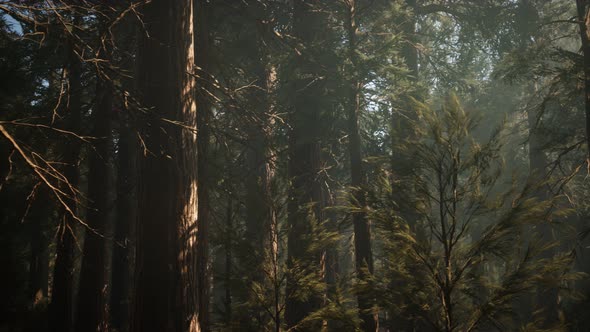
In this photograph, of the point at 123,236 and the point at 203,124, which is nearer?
the point at 203,124

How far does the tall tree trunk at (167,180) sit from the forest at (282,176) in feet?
0.07

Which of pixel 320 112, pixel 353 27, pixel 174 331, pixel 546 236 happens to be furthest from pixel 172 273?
pixel 546 236

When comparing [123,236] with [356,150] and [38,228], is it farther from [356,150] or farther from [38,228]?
[356,150]

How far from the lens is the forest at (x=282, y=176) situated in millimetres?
5953

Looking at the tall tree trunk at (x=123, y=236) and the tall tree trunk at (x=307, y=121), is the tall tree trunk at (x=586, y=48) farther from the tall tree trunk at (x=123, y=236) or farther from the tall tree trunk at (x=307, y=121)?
the tall tree trunk at (x=123, y=236)

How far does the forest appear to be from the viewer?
5.95m

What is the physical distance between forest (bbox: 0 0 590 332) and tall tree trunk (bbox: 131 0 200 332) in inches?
0.8

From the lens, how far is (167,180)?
6.24m

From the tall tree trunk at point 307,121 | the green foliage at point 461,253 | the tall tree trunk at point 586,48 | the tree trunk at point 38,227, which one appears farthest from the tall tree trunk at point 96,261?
the tall tree trunk at point 586,48

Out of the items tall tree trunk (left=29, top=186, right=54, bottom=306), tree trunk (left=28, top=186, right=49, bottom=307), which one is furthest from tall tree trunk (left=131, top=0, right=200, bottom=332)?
tree trunk (left=28, top=186, right=49, bottom=307)

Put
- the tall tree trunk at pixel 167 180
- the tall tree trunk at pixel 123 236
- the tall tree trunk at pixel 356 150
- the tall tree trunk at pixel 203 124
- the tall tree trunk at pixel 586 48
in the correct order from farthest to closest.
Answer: the tall tree trunk at pixel 123 236
the tall tree trunk at pixel 356 150
the tall tree trunk at pixel 203 124
the tall tree trunk at pixel 586 48
the tall tree trunk at pixel 167 180

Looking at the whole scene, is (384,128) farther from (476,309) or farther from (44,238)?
(44,238)

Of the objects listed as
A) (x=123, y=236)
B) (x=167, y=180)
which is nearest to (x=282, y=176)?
(x=167, y=180)

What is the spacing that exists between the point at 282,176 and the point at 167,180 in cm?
439
